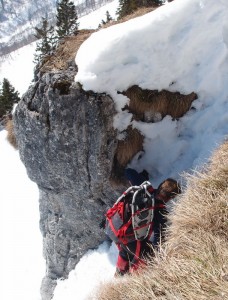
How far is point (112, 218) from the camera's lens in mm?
6656

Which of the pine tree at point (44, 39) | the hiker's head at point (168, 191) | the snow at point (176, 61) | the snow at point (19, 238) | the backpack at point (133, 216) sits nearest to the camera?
the backpack at point (133, 216)

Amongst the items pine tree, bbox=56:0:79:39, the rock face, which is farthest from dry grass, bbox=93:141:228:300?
pine tree, bbox=56:0:79:39

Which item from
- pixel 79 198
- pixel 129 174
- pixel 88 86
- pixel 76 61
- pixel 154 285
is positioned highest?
pixel 76 61

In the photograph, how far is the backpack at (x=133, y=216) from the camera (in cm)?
643

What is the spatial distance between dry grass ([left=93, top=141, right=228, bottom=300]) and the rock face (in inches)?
123

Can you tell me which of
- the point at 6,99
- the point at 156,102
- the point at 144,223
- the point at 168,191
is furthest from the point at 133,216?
the point at 6,99

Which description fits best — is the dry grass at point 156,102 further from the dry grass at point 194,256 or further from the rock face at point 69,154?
the dry grass at point 194,256

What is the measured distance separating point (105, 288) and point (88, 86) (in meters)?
4.53

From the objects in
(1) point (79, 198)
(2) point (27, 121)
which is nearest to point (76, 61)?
(2) point (27, 121)

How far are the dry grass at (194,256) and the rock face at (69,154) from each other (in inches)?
123

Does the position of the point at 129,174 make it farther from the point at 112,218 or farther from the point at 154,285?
the point at 154,285

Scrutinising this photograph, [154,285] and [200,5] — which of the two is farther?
[200,5]

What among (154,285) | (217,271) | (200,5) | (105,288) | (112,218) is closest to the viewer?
(217,271)

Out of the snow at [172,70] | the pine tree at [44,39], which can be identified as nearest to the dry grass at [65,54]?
the snow at [172,70]
